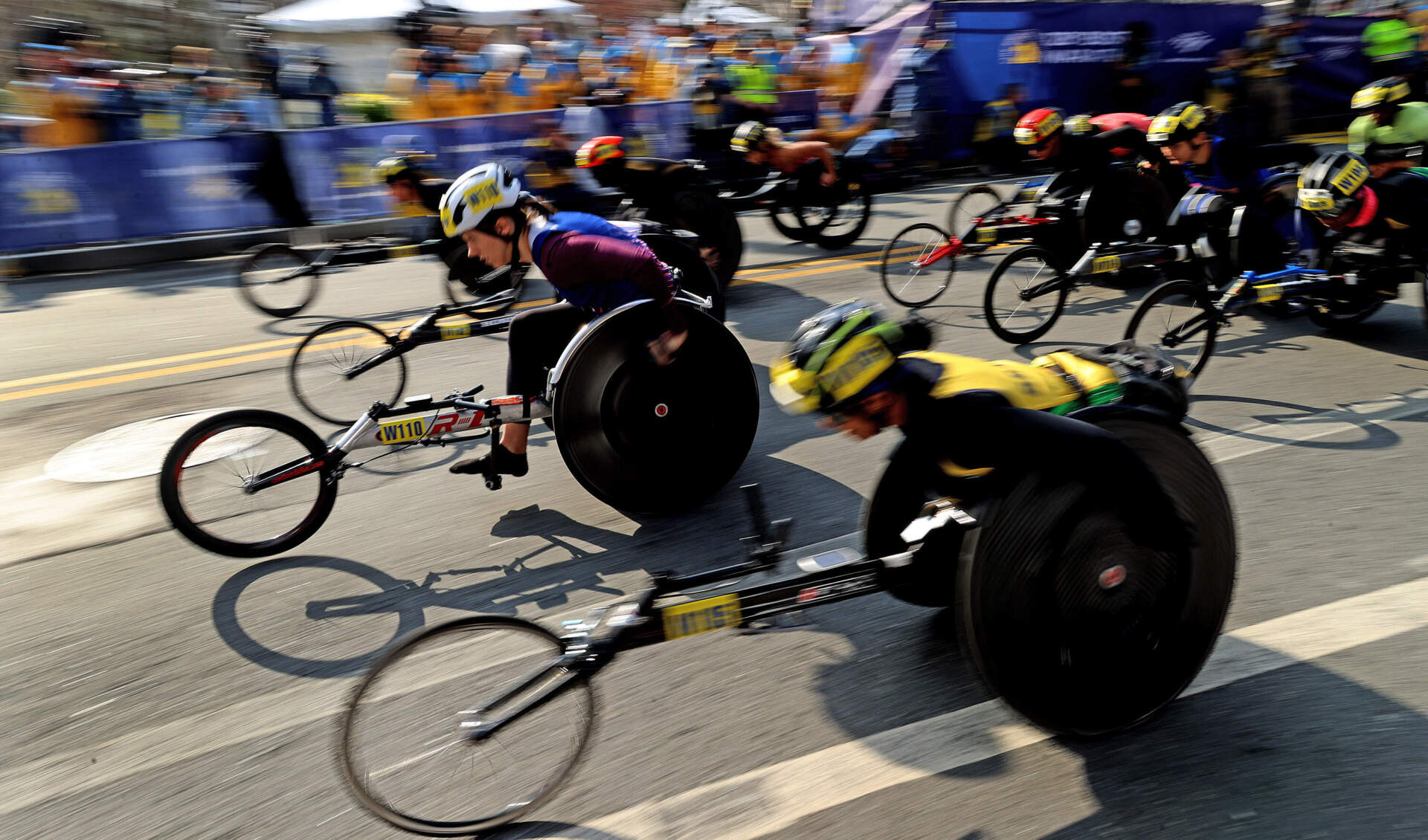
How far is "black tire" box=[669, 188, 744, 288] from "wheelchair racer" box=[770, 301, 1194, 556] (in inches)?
249

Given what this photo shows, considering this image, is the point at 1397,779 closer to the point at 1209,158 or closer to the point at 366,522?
the point at 366,522

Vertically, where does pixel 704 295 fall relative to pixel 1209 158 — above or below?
below

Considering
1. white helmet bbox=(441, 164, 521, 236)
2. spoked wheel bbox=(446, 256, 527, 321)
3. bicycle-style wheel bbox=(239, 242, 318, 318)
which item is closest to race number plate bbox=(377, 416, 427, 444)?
white helmet bbox=(441, 164, 521, 236)

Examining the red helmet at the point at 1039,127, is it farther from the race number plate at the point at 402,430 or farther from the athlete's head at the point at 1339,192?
the race number plate at the point at 402,430

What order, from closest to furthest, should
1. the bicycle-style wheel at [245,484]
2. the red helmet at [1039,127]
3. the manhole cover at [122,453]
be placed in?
1. the bicycle-style wheel at [245,484]
2. the manhole cover at [122,453]
3. the red helmet at [1039,127]

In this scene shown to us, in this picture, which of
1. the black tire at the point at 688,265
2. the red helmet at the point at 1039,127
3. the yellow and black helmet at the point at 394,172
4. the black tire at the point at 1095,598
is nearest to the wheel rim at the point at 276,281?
the yellow and black helmet at the point at 394,172

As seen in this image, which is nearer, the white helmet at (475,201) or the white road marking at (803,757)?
the white road marking at (803,757)

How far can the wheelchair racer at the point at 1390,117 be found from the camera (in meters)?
8.16

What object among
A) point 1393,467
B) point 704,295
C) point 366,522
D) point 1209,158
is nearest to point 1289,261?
point 1209,158

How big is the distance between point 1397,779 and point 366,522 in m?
4.56

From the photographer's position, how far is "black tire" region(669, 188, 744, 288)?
9.09 meters

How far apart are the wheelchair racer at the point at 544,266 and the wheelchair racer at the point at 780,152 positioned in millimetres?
5933

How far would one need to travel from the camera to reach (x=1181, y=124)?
7.75m

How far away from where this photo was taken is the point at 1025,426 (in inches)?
105
